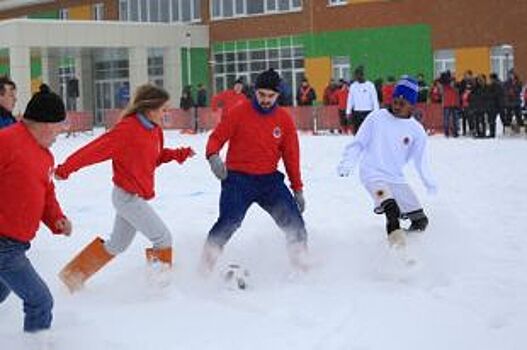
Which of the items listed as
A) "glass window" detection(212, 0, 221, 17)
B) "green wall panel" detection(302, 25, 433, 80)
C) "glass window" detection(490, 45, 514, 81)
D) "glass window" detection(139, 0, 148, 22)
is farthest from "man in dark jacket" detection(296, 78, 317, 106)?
"glass window" detection(139, 0, 148, 22)

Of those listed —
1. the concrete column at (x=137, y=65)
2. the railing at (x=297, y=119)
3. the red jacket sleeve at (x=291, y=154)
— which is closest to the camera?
the red jacket sleeve at (x=291, y=154)

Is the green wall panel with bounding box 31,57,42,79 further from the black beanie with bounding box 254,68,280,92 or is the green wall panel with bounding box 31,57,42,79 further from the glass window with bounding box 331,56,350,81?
the black beanie with bounding box 254,68,280,92

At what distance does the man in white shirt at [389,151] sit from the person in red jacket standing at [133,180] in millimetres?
1648

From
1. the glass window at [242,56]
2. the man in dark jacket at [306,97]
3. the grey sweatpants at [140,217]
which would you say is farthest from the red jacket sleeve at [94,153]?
the glass window at [242,56]

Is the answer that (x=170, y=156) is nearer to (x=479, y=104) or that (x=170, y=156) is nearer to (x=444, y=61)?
(x=479, y=104)

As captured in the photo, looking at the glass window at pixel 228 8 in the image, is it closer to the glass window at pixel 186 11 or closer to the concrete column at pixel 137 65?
the glass window at pixel 186 11

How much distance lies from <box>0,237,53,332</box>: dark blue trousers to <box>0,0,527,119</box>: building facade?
31.0 metres

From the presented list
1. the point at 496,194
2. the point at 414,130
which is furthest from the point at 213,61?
the point at 414,130

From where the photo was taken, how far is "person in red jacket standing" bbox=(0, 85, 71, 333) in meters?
4.78

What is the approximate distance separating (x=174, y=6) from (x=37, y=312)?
4251 cm

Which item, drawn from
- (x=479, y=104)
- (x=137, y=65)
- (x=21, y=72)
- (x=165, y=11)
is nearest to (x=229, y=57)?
(x=137, y=65)

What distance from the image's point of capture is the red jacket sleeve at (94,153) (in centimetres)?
579

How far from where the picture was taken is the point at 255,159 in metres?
6.66

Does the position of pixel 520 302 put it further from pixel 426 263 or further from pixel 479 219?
pixel 479 219
